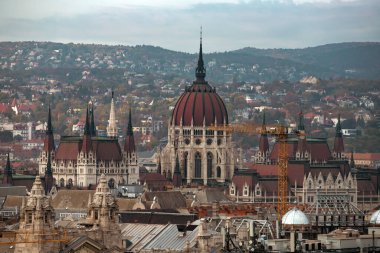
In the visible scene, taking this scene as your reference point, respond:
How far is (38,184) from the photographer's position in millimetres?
85625

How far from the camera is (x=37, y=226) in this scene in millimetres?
83438

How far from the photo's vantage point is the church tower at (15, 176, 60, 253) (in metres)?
82.7

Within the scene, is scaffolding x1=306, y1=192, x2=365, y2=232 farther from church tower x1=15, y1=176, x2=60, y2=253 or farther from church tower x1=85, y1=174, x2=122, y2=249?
church tower x1=15, y1=176, x2=60, y2=253

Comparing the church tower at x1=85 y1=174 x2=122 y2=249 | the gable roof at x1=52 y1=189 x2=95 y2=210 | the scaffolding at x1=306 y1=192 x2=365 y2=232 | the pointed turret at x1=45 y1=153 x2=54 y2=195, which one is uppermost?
the church tower at x1=85 y1=174 x2=122 y2=249

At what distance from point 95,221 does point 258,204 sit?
8830cm

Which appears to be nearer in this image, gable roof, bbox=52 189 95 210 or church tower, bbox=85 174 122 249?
church tower, bbox=85 174 122 249

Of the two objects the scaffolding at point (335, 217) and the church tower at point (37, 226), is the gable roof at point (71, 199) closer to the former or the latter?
the scaffolding at point (335, 217)

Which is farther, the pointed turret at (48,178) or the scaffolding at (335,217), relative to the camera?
the pointed turret at (48,178)

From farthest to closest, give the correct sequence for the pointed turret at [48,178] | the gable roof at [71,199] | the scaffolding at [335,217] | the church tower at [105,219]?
the pointed turret at [48,178] < the gable roof at [71,199] < the scaffolding at [335,217] < the church tower at [105,219]

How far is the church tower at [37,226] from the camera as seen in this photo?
8269 cm

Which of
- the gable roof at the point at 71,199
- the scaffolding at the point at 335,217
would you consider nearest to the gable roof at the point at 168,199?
the gable roof at the point at 71,199

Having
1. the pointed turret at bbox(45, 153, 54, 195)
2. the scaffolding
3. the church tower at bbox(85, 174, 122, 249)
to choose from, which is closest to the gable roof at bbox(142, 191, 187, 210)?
the pointed turret at bbox(45, 153, 54, 195)

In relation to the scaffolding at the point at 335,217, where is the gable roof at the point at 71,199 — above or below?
below


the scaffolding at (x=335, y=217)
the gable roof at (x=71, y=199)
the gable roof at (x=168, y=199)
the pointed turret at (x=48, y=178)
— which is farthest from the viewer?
the pointed turret at (x=48, y=178)
